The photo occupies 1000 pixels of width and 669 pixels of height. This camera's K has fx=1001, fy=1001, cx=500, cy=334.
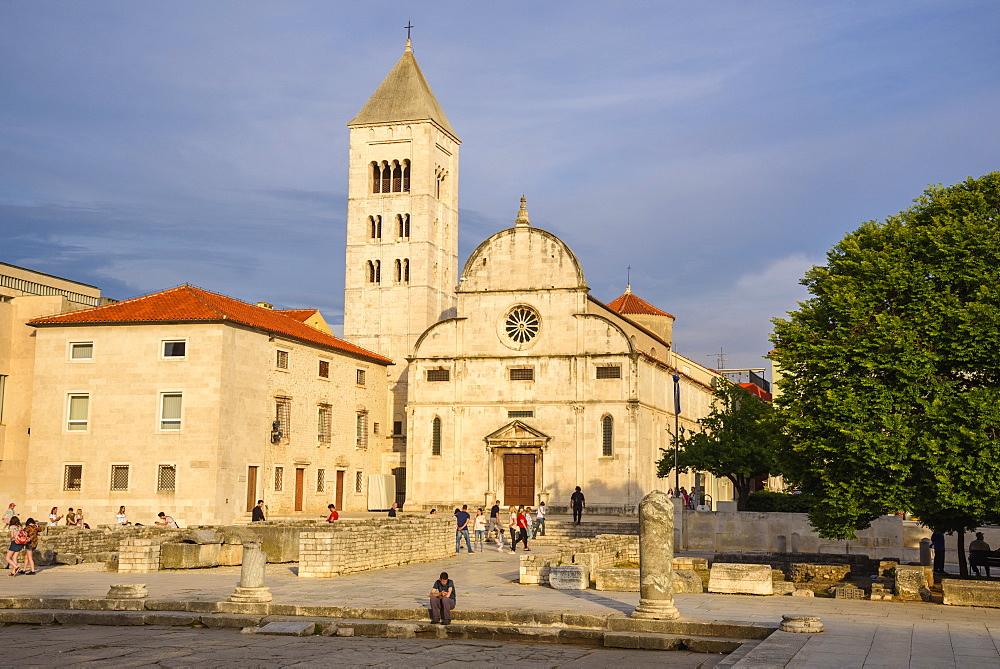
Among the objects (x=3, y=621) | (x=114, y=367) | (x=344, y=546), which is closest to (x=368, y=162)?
(x=114, y=367)

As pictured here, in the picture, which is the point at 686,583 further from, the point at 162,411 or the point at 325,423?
the point at 325,423

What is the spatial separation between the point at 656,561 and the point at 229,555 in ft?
54.5

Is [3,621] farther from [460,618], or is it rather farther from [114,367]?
[114,367]

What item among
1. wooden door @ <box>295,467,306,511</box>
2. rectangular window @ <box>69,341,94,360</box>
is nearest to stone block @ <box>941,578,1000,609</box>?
wooden door @ <box>295,467,306,511</box>

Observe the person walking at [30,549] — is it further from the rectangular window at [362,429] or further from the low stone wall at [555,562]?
the rectangular window at [362,429]

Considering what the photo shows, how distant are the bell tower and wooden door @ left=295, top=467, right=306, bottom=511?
17.2 meters

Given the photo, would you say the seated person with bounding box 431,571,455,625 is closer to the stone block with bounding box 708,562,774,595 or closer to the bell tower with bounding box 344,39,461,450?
the stone block with bounding box 708,562,774,595

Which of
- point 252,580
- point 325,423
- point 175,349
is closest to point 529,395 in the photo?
point 325,423

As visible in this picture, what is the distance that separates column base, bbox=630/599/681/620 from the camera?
1812 centimetres

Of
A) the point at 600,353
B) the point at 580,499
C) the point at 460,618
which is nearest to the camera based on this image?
the point at 460,618

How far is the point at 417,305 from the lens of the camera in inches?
2697

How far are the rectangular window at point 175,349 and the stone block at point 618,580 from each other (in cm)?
2748

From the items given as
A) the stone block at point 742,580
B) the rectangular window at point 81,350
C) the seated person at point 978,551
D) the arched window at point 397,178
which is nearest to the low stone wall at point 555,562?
the stone block at point 742,580

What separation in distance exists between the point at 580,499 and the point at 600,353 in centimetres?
1183
